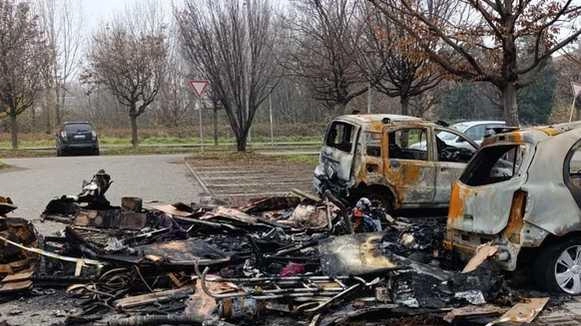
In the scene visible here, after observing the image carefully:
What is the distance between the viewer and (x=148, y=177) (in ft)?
58.1

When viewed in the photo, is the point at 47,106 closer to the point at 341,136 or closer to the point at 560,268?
the point at 341,136

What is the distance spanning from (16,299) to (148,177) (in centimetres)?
1164

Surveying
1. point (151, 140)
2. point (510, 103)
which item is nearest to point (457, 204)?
point (510, 103)

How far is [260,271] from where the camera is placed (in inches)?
258

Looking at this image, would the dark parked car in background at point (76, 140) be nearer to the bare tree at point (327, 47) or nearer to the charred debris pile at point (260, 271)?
the bare tree at point (327, 47)

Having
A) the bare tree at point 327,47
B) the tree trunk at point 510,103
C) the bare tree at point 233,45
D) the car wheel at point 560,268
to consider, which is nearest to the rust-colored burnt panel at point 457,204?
the car wheel at point 560,268

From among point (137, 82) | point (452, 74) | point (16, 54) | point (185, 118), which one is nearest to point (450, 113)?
point (185, 118)

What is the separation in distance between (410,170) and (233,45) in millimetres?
15542

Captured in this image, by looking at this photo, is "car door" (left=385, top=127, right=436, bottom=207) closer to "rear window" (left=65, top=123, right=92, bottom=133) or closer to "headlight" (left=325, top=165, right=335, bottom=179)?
"headlight" (left=325, top=165, right=335, bottom=179)

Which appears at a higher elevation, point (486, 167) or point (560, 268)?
point (486, 167)

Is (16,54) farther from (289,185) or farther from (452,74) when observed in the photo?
(452,74)

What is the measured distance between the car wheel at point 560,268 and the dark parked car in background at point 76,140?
25925 millimetres

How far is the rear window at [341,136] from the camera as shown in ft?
33.9

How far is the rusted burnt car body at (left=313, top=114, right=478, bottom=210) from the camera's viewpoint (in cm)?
988
